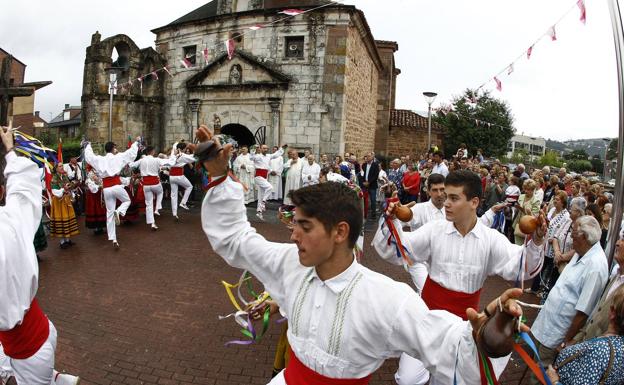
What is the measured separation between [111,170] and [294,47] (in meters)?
9.72

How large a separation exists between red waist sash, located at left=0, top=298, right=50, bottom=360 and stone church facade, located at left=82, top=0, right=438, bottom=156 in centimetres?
1297

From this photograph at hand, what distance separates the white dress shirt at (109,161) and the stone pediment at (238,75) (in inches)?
329

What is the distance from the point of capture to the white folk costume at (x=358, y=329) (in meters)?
1.58

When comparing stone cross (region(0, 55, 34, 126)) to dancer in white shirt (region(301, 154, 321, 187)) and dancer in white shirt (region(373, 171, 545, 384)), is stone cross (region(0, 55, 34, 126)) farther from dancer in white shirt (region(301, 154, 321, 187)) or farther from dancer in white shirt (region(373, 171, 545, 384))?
dancer in white shirt (region(301, 154, 321, 187))

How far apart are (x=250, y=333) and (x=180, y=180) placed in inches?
367

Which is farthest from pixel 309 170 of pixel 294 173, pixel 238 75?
pixel 238 75

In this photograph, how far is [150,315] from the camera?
534cm

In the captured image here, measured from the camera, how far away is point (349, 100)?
52.6 feet

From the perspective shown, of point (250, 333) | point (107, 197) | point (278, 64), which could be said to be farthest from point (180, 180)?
point (250, 333)

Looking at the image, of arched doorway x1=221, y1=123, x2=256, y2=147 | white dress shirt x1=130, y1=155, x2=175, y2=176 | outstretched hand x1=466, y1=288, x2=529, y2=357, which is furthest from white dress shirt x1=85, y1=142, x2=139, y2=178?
arched doorway x1=221, y1=123, x2=256, y2=147

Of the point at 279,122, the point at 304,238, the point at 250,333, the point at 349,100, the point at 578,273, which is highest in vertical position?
the point at 349,100

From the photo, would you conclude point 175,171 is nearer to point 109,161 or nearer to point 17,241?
point 109,161

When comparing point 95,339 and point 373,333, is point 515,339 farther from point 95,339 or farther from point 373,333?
point 95,339

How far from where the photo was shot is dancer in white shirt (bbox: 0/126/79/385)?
2.53 meters
